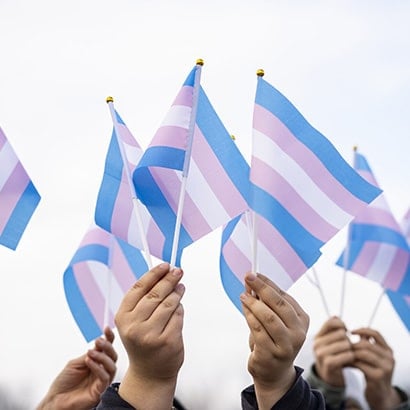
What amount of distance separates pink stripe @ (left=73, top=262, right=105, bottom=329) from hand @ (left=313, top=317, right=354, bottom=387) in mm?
1778

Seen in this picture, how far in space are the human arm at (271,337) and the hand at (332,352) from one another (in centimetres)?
219

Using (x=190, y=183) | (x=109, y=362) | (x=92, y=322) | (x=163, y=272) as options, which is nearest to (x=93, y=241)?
(x=92, y=322)

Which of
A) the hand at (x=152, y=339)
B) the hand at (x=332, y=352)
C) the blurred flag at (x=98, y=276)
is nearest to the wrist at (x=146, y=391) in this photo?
the hand at (x=152, y=339)

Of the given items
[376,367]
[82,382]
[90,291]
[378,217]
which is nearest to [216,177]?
[82,382]

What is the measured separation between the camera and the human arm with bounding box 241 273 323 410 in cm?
266

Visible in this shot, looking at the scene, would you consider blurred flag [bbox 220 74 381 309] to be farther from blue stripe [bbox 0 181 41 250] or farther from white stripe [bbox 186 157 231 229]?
blue stripe [bbox 0 181 41 250]

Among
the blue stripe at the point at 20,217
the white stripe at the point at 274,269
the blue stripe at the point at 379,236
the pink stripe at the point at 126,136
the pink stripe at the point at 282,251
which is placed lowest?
the blue stripe at the point at 20,217

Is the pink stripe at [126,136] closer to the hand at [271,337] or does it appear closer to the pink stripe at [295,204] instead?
the pink stripe at [295,204]

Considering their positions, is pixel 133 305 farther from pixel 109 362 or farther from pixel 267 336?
pixel 109 362

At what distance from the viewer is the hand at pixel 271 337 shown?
266 centimetres

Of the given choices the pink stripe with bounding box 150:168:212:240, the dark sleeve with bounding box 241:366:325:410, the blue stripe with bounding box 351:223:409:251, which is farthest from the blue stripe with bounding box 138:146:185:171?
the blue stripe with bounding box 351:223:409:251

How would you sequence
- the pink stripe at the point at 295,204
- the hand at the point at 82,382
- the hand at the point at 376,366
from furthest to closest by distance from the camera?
the hand at the point at 376,366
the hand at the point at 82,382
the pink stripe at the point at 295,204

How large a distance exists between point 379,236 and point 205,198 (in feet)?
10.2

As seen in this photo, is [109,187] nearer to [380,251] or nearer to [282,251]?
[282,251]
